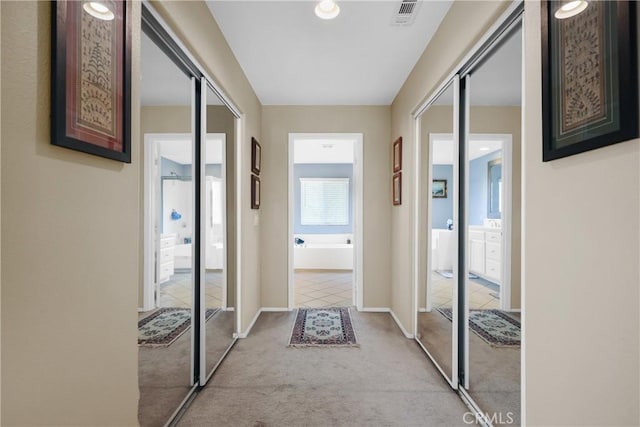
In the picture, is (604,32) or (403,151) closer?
(604,32)

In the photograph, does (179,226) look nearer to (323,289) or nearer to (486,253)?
(486,253)

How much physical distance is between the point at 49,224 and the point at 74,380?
0.50m

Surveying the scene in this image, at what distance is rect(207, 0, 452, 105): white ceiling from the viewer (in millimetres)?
1956

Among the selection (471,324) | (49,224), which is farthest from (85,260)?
(471,324)

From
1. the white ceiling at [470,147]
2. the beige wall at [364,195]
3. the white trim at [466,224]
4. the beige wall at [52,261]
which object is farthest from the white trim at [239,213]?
the white trim at [466,224]

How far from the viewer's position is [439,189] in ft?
7.61

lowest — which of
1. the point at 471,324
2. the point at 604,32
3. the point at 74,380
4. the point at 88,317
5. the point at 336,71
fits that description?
the point at 471,324

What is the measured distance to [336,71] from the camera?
2.77 metres

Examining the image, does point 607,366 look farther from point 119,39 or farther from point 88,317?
point 119,39

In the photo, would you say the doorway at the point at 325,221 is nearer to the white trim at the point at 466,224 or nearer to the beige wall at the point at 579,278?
the white trim at the point at 466,224

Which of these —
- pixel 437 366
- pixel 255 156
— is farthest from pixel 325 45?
pixel 437 366

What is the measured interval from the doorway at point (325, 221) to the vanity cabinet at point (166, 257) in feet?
6.47

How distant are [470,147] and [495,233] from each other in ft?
1.97

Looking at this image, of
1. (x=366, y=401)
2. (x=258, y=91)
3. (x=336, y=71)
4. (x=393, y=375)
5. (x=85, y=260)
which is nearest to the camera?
(x=85, y=260)
